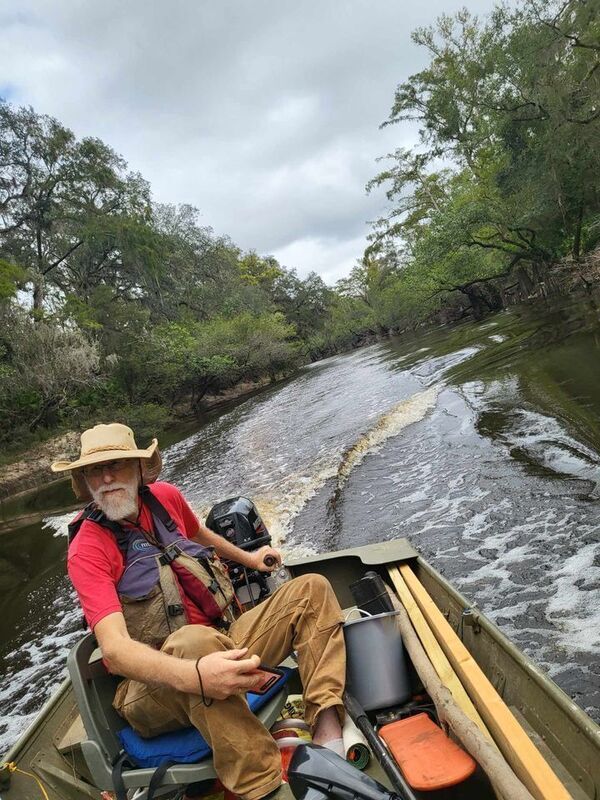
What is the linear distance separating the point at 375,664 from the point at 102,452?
65.9 inches

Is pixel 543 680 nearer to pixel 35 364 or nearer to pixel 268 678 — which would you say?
pixel 268 678

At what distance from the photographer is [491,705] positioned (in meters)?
1.92

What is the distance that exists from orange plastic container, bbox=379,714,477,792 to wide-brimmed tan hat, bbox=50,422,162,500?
166 cm

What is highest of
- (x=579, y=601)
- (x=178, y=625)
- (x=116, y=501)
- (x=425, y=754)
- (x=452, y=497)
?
(x=116, y=501)

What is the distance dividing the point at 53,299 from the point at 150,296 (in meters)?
8.71

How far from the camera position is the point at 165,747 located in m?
2.08

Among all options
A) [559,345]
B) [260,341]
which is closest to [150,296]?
[260,341]

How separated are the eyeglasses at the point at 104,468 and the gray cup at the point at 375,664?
1.35 m

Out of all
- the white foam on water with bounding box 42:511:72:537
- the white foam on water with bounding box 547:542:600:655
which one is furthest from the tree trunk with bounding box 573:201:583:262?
the white foam on water with bounding box 42:511:72:537

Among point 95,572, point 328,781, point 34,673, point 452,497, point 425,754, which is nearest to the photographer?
point 328,781

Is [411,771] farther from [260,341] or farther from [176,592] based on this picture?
[260,341]

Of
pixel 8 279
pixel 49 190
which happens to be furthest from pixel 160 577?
pixel 49 190

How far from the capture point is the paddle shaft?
5.88 ft

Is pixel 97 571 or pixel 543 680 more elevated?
pixel 97 571
